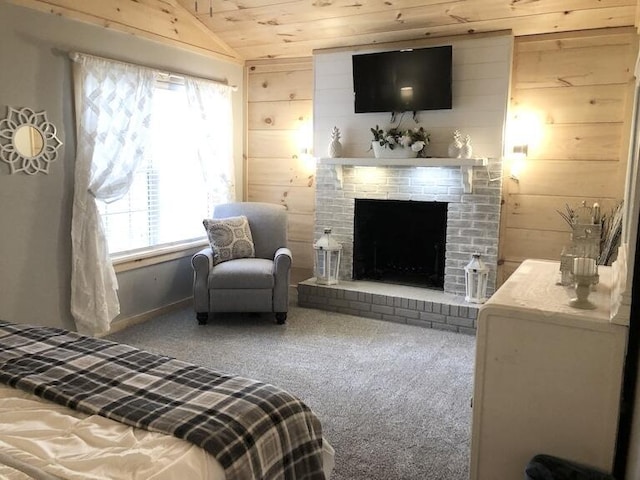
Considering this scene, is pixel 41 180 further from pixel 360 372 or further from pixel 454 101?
pixel 454 101

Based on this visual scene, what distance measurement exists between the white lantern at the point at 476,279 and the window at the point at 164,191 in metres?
2.50

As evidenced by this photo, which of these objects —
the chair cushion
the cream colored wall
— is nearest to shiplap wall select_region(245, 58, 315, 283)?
the chair cushion

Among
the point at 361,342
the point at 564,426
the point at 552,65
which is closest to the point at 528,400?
the point at 564,426

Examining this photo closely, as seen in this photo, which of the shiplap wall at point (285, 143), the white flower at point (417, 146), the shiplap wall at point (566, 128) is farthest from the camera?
the shiplap wall at point (285, 143)

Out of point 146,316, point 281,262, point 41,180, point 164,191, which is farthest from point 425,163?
point 41,180

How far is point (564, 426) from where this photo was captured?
197 centimetres

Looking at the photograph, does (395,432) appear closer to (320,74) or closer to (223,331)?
(223,331)

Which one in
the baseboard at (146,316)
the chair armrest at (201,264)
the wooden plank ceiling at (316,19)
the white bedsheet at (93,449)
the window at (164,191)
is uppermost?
the wooden plank ceiling at (316,19)

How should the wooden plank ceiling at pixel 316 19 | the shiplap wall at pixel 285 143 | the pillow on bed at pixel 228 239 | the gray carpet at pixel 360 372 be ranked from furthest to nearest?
the shiplap wall at pixel 285 143 < the pillow on bed at pixel 228 239 < the wooden plank ceiling at pixel 316 19 < the gray carpet at pixel 360 372

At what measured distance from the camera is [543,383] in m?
1.99

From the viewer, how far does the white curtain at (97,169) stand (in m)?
3.81

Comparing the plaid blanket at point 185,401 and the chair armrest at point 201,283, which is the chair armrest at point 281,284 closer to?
the chair armrest at point 201,283

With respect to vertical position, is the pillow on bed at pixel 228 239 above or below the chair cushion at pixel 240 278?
above

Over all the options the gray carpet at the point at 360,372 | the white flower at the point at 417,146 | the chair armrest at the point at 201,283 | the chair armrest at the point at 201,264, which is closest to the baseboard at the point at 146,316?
the gray carpet at the point at 360,372
